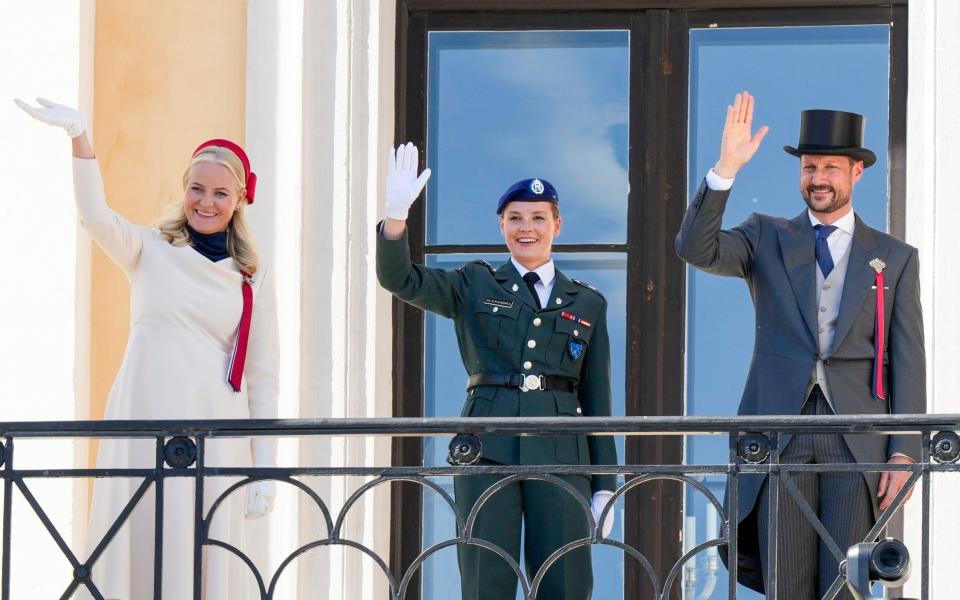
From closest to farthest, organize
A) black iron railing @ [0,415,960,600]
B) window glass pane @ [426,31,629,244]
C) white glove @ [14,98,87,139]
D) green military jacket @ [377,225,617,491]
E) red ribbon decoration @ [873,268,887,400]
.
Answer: black iron railing @ [0,415,960,600], white glove @ [14,98,87,139], red ribbon decoration @ [873,268,887,400], green military jacket @ [377,225,617,491], window glass pane @ [426,31,629,244]

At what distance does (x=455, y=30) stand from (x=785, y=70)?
46.5 inches

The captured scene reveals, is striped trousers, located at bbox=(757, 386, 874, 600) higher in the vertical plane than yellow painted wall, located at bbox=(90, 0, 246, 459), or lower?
lower

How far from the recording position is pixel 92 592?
16.7ft

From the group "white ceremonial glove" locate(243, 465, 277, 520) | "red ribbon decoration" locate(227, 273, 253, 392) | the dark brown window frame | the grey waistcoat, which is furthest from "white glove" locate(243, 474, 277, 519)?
the grey waistcoat

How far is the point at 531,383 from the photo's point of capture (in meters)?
5.99

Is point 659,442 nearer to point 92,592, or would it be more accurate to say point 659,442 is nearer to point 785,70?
point 785,70

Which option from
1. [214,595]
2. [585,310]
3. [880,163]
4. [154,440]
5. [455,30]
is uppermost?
[455,30]

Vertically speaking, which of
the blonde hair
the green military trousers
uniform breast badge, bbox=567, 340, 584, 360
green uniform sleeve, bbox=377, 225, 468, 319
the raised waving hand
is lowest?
the green military trousers

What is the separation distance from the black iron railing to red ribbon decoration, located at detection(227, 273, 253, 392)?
51 centimetres

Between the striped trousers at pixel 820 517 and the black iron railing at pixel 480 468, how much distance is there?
456 millimetres

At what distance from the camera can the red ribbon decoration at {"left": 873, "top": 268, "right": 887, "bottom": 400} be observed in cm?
575

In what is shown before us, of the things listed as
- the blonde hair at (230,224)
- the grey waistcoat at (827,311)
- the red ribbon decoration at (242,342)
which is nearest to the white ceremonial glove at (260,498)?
the red ribbon decoration at (242,342)

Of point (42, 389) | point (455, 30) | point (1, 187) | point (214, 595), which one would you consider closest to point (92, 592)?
point (214, 595)

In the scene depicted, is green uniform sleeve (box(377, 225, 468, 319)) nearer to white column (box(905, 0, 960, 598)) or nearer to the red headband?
the red headband
